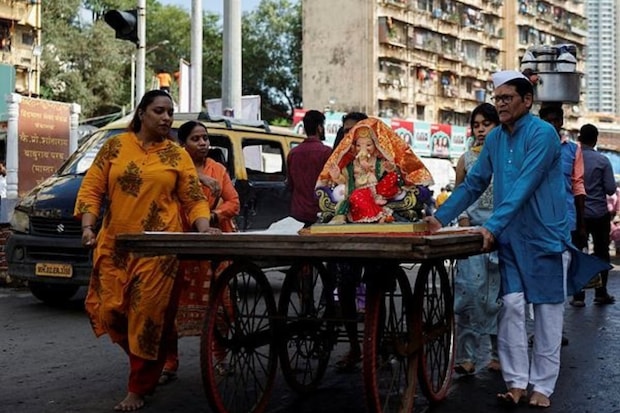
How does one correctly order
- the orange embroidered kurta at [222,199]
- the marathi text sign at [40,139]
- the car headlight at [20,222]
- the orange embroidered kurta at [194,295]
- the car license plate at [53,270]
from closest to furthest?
the orange embroidered kurta at [194,295], the orange embroidered kurta at [222,199], the car license plate at [53,270], the car headlight at [20,222], the marathi text sign at [40,139]

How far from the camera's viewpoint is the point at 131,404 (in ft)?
18.0

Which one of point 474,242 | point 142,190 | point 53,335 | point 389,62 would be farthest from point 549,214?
point 389,62

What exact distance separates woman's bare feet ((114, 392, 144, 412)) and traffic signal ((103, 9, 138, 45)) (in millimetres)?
9374

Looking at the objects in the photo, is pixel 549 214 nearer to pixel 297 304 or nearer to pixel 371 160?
pixel 371 160

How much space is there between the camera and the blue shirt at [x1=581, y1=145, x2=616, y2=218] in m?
10.5

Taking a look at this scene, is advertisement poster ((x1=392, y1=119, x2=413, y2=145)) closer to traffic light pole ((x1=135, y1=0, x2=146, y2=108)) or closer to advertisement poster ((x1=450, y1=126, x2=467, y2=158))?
advertisement poster ((x1=450, y1=126, x2=467, y2=158))

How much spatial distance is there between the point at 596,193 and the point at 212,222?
17.6ft

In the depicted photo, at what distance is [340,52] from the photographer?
6325 centimetres

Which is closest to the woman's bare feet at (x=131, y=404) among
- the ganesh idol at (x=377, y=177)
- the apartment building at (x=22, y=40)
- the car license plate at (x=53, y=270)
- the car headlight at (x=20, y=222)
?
the ganesh idol at (x=377, y=177)

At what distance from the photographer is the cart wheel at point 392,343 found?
4660mm

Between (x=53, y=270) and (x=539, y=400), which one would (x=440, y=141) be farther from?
(x=539, y=400)

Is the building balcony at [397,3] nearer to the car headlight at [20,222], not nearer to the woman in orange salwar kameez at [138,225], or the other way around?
the car headlight at [20,222]

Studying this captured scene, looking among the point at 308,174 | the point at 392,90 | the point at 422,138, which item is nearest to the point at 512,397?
the point at 308,174

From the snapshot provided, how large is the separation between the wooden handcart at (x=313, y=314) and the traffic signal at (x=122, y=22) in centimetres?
862
